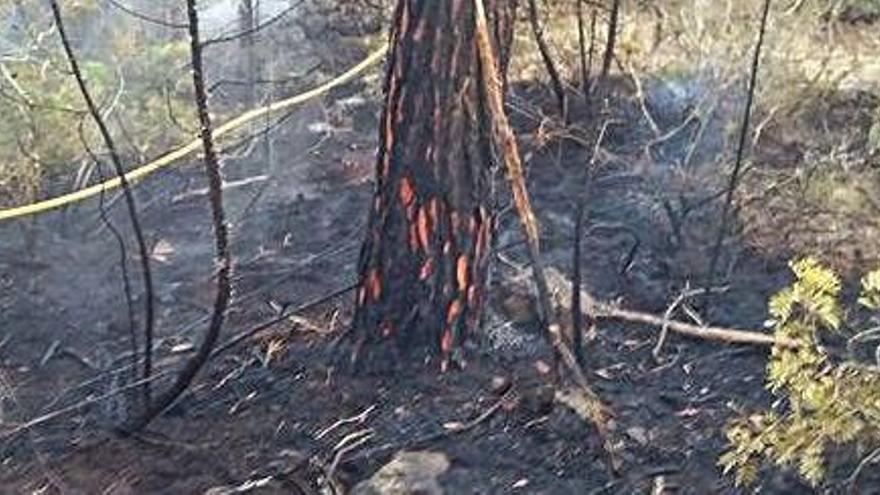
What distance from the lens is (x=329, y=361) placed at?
4531mm

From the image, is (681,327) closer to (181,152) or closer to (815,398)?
(815,398)

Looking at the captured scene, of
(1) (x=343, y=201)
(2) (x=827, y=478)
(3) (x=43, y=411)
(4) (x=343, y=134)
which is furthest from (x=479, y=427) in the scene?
(4) (x=343, y=134)

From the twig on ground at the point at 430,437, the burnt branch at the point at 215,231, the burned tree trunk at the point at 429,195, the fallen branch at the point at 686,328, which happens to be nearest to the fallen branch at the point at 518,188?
the burned tree trunk at the point at 429,195

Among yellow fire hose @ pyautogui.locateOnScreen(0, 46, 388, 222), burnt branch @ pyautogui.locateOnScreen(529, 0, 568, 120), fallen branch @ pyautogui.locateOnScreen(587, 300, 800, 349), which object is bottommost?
fallen branch @ pyautogui.locateOnScreen(587, 300, 800, 349)

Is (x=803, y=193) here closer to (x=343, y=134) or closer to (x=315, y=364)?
(x=315, y=364)

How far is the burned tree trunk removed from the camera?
13.4 feet

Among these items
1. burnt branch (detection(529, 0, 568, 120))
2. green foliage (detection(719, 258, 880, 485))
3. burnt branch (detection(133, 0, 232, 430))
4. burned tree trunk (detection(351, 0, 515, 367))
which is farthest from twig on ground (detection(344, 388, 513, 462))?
A: burnt branch (detection(529, 0, 568, 120))

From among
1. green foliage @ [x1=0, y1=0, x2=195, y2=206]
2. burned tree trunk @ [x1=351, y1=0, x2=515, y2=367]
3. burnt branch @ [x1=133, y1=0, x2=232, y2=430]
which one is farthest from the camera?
green foliage @ [x1=0, y1=0, x2=195, y2=206]

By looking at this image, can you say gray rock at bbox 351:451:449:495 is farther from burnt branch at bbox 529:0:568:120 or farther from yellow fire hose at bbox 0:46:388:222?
burnt branch at bbox 529:0:568:120

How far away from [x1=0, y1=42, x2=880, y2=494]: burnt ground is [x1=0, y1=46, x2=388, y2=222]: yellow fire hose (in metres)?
0.16

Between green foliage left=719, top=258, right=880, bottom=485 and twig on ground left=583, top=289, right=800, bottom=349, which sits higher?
green foliage left=719, top=258, right=880, bottom=485

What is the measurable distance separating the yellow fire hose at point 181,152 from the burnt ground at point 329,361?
0.16 metres

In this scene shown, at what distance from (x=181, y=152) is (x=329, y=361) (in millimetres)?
2063

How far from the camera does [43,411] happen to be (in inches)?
182
